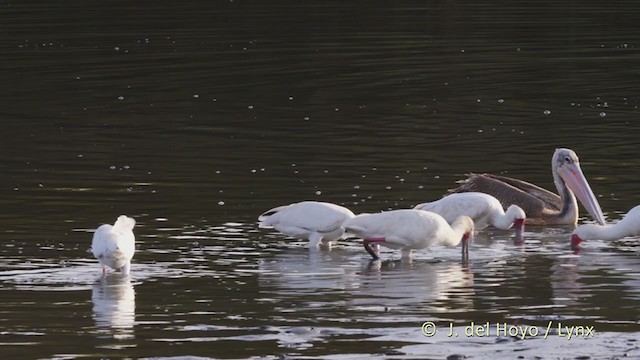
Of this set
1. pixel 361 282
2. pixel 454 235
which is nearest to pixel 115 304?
pixel 361 282

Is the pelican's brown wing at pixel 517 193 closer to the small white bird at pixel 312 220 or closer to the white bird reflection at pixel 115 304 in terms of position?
the small white bird at pixel 312 220

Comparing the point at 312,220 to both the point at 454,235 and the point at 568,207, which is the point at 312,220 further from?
the point at 568,207

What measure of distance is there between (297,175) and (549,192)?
242cm

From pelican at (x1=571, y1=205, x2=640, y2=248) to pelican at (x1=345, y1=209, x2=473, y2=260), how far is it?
1.19 meters

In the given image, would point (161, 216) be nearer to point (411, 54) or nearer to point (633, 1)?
point (411, 54)

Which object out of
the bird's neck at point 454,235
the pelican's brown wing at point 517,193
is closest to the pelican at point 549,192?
the pelican's brown wing at point 517,193

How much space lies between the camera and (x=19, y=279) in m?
10.9

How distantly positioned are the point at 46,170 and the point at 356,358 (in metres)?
7.96

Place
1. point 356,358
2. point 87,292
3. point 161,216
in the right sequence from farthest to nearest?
point 161,216, point 87,292, point 356,358

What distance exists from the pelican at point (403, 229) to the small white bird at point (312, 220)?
32 cm

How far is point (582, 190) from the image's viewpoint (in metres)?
13.8

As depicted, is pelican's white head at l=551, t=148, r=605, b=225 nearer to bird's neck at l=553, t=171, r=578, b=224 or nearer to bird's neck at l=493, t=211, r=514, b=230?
bird's neck at l=553, t=171, r=578, b=224

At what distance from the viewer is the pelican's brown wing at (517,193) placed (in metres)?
13.9

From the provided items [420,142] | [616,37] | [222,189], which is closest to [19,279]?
[222,189]
